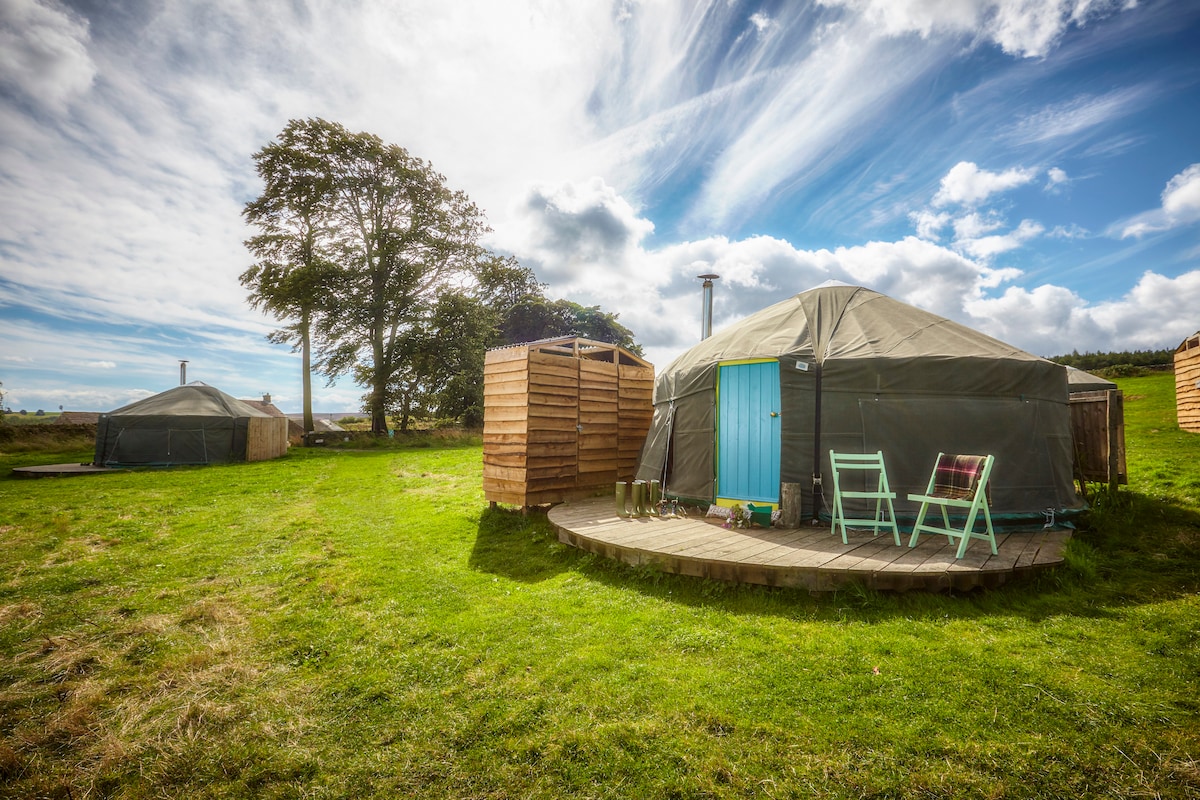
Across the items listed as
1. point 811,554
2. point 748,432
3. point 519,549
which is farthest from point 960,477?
point 519,549

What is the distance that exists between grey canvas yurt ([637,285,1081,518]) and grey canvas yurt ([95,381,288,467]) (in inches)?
633

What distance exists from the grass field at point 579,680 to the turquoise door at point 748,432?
89.5 inches

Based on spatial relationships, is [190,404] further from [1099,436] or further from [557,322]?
[1099,436]

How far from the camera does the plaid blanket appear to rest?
4684 mm

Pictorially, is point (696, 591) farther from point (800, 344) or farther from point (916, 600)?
point (800, 344)

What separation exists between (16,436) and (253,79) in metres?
19.0

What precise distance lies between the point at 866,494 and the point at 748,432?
1.78 metres

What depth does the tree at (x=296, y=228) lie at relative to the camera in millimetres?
20375

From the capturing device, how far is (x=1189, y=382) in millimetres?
11836

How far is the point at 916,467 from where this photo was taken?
5.86m

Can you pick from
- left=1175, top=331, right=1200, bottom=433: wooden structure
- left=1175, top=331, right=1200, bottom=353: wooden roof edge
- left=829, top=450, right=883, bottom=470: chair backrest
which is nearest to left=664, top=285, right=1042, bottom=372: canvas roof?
left=829, top=450, right=883, bottom=470: chair backrest

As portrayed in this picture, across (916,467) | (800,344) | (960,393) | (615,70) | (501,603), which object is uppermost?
(615,70)

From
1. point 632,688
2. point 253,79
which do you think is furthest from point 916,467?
point 253,79

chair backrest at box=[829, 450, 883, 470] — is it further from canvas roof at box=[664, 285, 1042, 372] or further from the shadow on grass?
the shadow on grass
